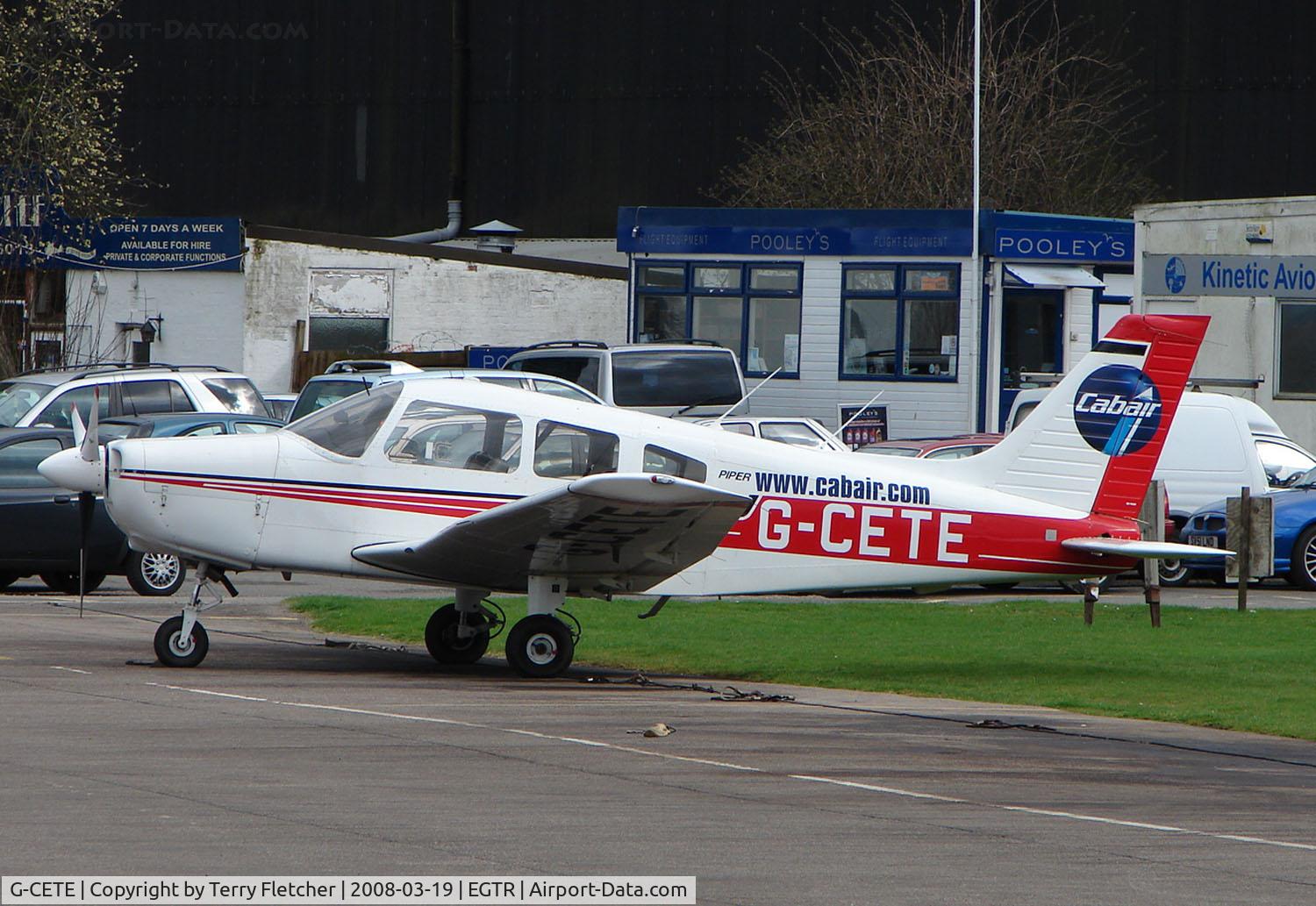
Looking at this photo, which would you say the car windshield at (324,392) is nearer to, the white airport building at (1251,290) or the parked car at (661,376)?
the parked car at (661,376)

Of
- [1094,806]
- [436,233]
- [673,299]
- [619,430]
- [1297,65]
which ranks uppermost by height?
[1297,65]

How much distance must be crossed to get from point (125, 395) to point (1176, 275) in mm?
17451

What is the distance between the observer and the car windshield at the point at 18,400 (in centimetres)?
2322

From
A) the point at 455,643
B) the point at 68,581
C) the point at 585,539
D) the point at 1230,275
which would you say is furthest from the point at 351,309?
the point at 585,539

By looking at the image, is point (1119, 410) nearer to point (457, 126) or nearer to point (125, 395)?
point (125, 395)

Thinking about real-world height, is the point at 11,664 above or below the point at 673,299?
below

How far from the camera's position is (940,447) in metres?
21.5

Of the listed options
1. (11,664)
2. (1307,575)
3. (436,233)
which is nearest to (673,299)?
(1307,575)

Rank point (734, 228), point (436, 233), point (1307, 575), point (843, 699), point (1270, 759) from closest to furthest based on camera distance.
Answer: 1. point (1270, 759)
2. point (843, 699)
3. point (1307, 575)
4. point (734, 228)
5. point (436, 233)

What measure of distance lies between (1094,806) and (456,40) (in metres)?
44.2

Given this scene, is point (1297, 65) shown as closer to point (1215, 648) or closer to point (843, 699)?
point (1215, 648)

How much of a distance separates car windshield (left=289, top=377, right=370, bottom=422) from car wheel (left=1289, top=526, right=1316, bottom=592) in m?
12.2

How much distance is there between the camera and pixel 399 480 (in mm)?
13047

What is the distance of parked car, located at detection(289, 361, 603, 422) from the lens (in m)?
23.2
